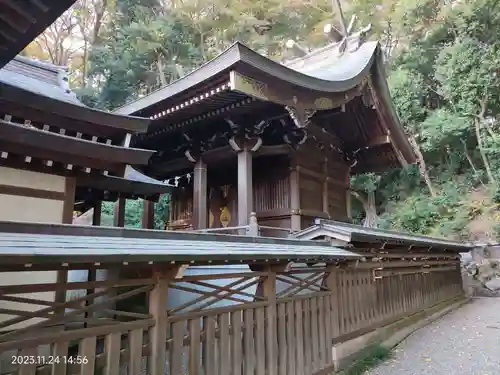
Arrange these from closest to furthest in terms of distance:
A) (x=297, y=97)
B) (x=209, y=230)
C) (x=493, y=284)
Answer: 1. (x=297, y=97)
2. (x=209, y=230)
3. (x=493, y=284)

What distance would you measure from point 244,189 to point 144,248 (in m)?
3.76

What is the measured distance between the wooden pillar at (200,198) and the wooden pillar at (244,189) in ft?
3.84

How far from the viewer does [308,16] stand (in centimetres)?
2367

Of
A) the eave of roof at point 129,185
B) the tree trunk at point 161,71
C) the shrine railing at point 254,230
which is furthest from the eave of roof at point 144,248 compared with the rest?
the tree trunk at point 161,71

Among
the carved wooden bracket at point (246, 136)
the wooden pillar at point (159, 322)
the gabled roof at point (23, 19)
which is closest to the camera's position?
the gabled roof at point (23, 19)

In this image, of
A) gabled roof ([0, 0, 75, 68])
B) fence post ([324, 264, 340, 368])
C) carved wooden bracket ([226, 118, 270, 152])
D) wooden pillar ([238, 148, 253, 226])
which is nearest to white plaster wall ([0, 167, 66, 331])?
wooden pillar ([238, 148, 253, 226])

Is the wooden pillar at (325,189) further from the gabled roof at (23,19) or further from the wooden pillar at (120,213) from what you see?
the gabled roof at (23,19)

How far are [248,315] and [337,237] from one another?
6.62ft

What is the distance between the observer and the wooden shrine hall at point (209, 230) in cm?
292

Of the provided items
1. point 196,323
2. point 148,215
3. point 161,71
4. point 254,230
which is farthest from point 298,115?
point 161,71

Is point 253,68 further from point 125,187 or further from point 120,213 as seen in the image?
point 120,213

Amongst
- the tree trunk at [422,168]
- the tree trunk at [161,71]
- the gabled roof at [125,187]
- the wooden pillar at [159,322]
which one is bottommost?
the wooden pillar at [159,322]

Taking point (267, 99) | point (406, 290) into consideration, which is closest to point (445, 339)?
point (406, 290)

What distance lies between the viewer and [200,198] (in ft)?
25.3
